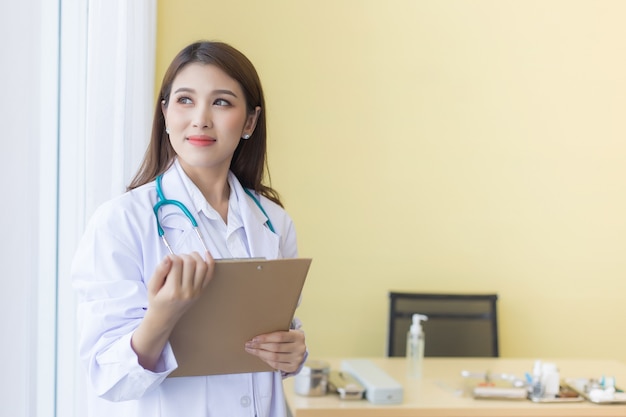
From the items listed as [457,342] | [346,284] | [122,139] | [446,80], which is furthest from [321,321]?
[122,139]

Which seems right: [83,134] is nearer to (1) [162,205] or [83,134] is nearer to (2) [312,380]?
(1) [162,205]

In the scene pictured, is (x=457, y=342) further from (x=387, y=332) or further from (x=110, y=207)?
(x=110, y=207)

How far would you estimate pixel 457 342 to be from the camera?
343cm

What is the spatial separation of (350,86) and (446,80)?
466 millimetres

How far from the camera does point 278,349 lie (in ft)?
4.46

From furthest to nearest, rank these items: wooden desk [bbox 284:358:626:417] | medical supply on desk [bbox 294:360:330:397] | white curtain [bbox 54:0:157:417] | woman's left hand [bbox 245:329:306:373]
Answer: medical supply on desk [bbox 294:360:330:397], wooden desk [bbox 284:358:626:417], white curtain [bbox 54:0:157:417], woman's left hand [bbox 245:329:306:373]

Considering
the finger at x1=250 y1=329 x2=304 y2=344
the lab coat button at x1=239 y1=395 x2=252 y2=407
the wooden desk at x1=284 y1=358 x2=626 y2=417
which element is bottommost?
the wooden desk at x1=284 y1=358 x2=626 y2=417

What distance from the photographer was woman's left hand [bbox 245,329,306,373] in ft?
4.42

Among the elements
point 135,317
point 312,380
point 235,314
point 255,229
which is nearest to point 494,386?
point 312,380

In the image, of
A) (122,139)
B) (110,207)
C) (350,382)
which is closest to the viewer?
(110,207)

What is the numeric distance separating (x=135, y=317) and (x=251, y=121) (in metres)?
0.51

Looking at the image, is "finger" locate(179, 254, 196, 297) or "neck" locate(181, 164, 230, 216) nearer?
"finger" locate(179, 254, 196, 297)

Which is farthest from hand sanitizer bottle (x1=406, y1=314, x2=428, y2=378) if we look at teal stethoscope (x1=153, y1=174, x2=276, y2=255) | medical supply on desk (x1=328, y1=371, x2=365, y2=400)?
teal stethoscope (x1=153, y1=174, x2=276, y2=255)

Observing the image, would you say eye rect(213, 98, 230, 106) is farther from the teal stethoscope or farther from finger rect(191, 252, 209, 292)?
finger rect(191, 252, 209, 292)
